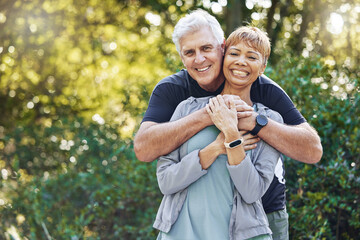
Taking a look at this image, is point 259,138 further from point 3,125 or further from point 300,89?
point 3,125

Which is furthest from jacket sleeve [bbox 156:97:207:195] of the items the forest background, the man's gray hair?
the forest background

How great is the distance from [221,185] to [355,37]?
10309 mm

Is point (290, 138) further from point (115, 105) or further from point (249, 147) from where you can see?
point (115, 105)

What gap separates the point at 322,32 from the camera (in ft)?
36.5

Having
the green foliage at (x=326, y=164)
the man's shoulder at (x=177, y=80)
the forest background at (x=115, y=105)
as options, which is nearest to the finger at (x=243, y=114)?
the man's shoulder at (x=177, y=80)

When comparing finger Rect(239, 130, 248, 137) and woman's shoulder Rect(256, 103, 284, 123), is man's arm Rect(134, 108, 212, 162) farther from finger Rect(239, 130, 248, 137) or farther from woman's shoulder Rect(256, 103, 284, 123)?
woman's shoulder Rect(256, 103, 284, 123)

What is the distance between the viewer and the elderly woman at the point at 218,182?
2.19m

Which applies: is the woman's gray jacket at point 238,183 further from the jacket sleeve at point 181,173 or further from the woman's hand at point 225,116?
the woman's hand at point 225,116

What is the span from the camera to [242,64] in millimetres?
2412

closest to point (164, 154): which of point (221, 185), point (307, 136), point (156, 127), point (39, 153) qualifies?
point (156, 127)

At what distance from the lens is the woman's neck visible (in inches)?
101

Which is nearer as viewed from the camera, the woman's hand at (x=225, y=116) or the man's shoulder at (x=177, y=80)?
the woman's hand at (x=225, y=116)

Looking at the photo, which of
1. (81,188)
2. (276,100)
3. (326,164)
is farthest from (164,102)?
(81,188)

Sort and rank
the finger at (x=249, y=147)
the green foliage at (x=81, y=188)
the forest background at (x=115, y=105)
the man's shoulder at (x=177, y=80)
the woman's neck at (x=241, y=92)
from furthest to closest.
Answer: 1. the green foliage at (x=81, y=188)
2. the forest background at (x=115, y=105)
3. the man's shoulder at (x=177, y=80)
4. the woman's neck at (x=241, y=92)
5. the finger at (x=249, y=147)
